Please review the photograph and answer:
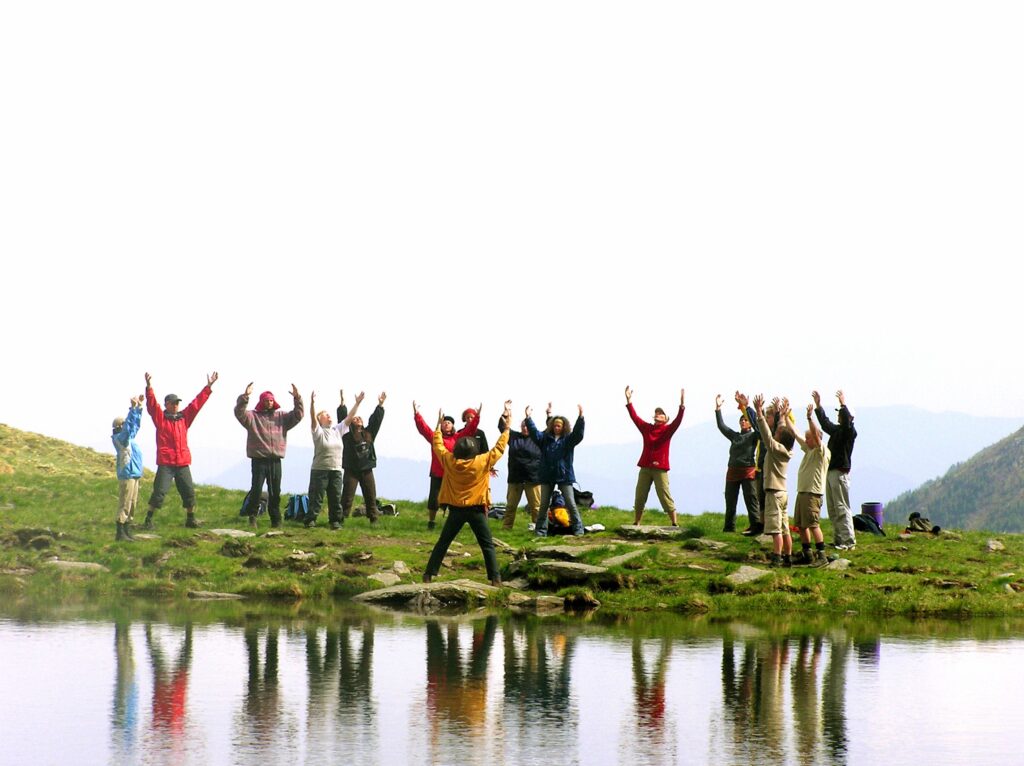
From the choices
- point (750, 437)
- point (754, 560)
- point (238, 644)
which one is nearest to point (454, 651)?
point (238, 644)

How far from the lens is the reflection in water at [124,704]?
11.2 m

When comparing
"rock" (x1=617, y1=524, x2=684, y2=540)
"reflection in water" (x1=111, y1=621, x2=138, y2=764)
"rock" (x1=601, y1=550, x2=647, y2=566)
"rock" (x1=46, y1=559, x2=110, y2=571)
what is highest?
"rock" (x1=617, y1=524, x2=684, y2=540)

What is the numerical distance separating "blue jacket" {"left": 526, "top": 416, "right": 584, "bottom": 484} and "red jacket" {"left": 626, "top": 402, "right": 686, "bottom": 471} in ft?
4.24

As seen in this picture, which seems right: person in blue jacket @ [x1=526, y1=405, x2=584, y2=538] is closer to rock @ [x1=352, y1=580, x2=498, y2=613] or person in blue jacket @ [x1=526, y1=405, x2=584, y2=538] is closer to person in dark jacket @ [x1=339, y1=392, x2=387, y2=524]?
person in dark jacket @ [x1=339, y1=392, x2=387, y2=524]

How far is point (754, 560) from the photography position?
2478cm

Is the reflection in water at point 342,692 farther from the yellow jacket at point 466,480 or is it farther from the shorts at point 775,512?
the shorts at point 775,512

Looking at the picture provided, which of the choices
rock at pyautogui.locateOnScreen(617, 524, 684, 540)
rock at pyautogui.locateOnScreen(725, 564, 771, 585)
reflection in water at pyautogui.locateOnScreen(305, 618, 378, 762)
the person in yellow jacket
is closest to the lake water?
reflection in water at pyautogui.locateOnScreen(305, 618, 378, 762)

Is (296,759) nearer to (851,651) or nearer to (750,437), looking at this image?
(851,651)

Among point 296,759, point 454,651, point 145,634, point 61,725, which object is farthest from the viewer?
point 145,634

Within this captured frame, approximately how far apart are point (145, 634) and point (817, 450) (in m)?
13.2

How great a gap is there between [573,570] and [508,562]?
2.02m

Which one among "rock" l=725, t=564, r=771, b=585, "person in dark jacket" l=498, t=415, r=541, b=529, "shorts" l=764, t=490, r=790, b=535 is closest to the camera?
"rock" l=725, t=564, r=771, b=585

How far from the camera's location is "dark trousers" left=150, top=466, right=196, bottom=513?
2888 centimetres

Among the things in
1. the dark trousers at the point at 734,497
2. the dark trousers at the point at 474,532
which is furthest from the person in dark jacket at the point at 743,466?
the dark trousers at the point at 474,532
